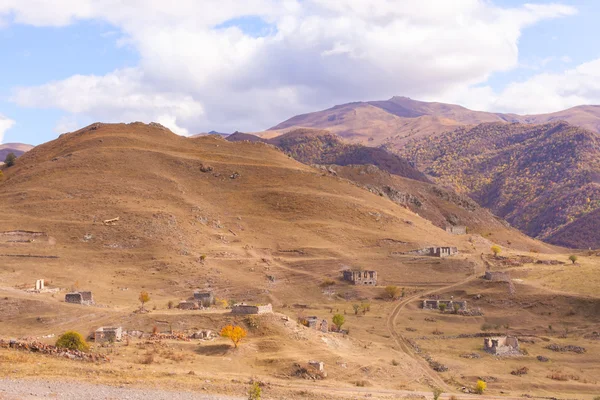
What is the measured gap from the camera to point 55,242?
7194cm

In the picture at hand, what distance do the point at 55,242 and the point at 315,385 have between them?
4764cm

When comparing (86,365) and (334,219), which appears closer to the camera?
(86,365)

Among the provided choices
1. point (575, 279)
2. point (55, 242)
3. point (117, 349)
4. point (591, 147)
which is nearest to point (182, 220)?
point (55, 242)

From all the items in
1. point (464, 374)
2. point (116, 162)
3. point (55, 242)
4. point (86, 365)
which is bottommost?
point (464, 374)

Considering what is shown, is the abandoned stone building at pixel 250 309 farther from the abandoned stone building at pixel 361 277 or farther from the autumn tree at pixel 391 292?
the abandoned stone building at pixel 361 277

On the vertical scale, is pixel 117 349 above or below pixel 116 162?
below

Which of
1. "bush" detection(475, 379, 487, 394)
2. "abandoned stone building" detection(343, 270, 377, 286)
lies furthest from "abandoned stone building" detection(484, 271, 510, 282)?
"bush" detection(475, 379, 487, 394)

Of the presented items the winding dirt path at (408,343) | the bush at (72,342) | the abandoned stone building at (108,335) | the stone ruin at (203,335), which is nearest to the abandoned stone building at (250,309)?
the stone ruin at (203,335)

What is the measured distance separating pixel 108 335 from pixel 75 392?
1416 centimetres

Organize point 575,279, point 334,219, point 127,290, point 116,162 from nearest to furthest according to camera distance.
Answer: point 127,290
point 575,279
point 334,219
point 116,162

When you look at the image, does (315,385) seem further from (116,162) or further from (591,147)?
(591,147)

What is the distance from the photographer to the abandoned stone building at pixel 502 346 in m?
47.1

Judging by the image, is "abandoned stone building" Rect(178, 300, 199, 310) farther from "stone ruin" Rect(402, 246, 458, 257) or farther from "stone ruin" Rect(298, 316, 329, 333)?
"stone ruin" Rect(402, 246, 458, 257)

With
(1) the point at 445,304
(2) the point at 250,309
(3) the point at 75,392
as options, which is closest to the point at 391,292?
(1) the point at 445,304
